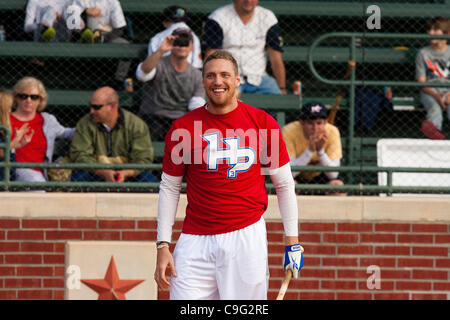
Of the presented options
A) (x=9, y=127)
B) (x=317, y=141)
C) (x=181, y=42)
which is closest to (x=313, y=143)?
(x=317, y=141)

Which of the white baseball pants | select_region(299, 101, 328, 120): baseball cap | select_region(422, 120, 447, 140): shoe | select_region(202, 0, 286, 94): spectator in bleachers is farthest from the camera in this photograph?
select_region(202, 0, 286, 94): spectator in bleachers

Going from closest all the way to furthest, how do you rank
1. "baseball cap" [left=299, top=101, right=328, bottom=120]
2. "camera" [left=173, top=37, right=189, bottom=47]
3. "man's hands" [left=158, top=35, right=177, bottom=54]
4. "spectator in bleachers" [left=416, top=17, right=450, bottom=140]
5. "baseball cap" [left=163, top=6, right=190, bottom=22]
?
"baseball cap" [left=299, top=101, right=328, bottom=120], "man's hands" [left=158, top=35, right=177, bottom=54], "camera" [left=173, top=37, right=189, bottom=47], "spectator in bleachers" [left=416, top=17, right=450, bottom=140], "baseball cap" [left=163, top=6, right=190, bottom=22]

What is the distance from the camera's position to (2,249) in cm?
680

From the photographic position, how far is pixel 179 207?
681cm

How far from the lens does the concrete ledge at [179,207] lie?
6.76 m

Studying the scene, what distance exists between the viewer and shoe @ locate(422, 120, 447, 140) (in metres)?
7.49

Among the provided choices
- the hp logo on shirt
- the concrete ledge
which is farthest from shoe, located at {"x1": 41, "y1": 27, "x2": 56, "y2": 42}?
the hp logo on shirt

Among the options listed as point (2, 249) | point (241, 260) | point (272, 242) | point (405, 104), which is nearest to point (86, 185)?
point (2, 249)

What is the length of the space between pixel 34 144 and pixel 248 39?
7.89 ft

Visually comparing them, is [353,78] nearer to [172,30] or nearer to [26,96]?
[172,30]

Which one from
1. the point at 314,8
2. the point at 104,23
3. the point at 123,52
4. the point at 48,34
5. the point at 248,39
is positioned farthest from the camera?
the point at 314,8

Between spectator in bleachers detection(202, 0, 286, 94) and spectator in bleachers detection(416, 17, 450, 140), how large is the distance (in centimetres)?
151

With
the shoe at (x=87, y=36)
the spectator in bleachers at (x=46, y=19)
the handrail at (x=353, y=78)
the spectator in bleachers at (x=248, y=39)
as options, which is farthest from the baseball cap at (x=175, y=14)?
the handrail at (x=353, y=78)

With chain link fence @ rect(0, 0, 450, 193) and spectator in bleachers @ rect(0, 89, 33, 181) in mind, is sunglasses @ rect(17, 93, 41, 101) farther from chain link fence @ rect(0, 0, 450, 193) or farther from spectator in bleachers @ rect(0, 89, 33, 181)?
chain link fence @ rect(0, 0, 450, 193)
